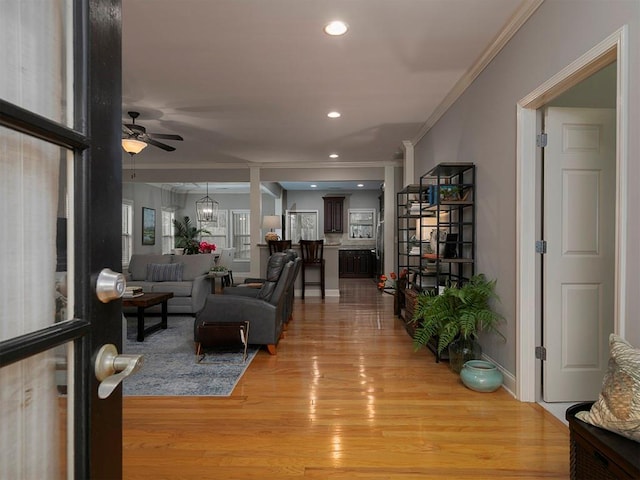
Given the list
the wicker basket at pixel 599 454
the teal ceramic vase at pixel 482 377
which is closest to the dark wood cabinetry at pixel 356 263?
the teal ceramic vase at pixel 482 377

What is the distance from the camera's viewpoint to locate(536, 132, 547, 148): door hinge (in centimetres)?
262

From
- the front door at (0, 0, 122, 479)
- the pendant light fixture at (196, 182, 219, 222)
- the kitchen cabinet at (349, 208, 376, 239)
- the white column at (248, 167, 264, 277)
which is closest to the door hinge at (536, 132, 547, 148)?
the front door at (0, 0, 122, 479)

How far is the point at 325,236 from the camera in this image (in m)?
11.3

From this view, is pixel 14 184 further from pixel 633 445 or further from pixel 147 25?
pixel 147 25

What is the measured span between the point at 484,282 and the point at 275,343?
6.67 ft

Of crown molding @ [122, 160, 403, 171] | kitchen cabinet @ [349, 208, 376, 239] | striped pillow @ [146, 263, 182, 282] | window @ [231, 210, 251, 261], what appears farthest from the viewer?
window @ [231, 210, 251, 261]

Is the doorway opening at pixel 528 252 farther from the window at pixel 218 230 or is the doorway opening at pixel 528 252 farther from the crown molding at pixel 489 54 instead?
the window at pixel 218 230

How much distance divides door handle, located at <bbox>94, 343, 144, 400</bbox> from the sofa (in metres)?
4.74

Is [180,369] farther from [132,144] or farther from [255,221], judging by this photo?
Answer: [255,221]

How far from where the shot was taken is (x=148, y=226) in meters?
9.45

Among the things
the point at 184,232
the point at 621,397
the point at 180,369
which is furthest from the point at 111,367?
the point at 184,232

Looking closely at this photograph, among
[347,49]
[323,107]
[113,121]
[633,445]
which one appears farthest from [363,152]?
[113,121]

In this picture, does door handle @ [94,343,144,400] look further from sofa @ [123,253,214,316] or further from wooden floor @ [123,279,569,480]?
sofa @ [123,253,214,316]

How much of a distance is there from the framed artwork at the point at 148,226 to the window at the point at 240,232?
242 cm
